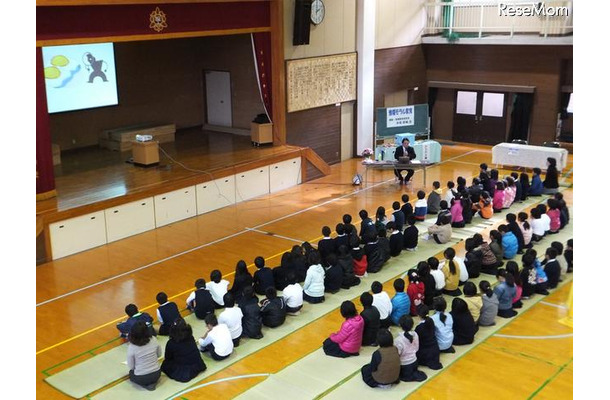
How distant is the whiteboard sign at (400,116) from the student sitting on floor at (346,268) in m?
9.47

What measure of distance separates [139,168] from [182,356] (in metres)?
8.79

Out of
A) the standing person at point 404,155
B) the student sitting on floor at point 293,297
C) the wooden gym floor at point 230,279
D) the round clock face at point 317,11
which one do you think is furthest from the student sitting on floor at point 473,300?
the round clock face at point 317,11

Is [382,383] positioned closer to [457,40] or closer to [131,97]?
[131,97]

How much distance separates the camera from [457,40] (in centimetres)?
2334

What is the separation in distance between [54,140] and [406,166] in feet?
31.1

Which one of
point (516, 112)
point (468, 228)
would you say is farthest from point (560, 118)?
point (468, 228)

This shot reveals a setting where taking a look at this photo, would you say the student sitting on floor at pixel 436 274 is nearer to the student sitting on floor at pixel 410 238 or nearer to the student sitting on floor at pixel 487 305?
the student sitting on floor at pixel 487 305

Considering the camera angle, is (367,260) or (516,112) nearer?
(367,260)

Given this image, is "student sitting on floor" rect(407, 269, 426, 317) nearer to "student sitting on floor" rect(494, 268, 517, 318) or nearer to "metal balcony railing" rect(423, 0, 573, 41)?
"student sitting on floor" rect(494, 268, 517, 318)

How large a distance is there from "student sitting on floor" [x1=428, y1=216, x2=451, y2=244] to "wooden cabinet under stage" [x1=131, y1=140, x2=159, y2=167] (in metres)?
7.24

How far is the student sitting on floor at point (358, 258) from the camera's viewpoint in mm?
11898

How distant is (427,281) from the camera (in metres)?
10.7

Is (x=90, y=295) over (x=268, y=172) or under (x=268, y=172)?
under

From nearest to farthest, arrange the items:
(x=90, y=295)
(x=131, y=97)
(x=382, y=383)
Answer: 1. (x=382, y=383)
2. (x=90, y=295)
3. (x=131, y=97)
